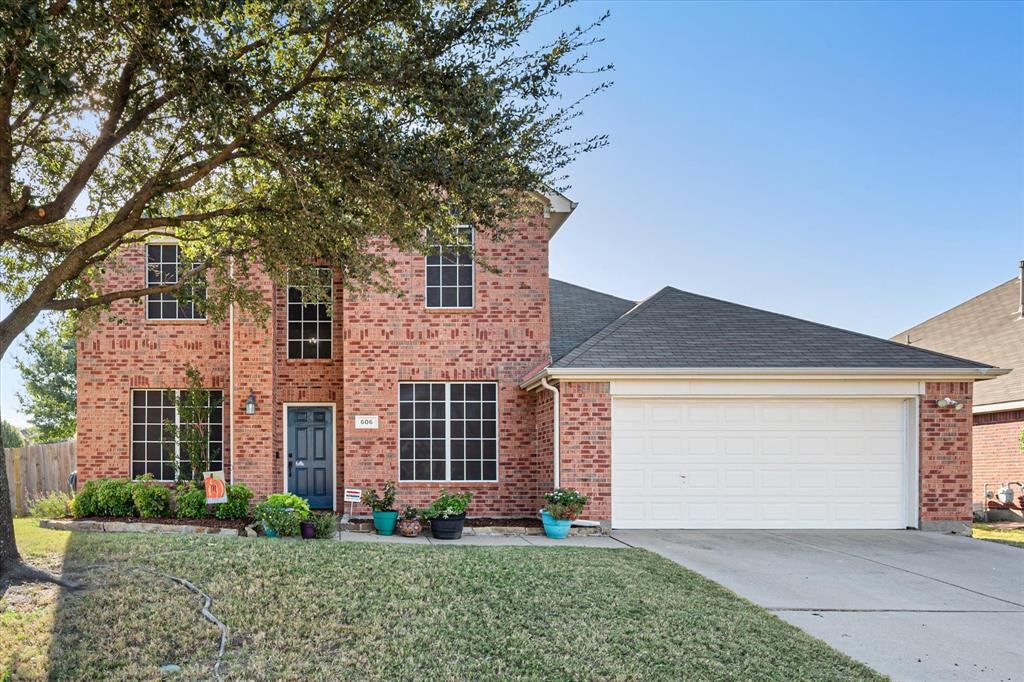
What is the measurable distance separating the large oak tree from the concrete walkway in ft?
14.7

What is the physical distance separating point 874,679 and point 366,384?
973cm

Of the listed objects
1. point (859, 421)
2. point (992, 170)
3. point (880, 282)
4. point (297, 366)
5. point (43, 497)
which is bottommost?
point (43, 497)

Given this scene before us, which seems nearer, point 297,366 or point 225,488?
point 225,488

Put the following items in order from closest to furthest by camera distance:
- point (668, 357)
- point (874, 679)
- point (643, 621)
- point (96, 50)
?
point (874, 679) → point (643, 621) → point (96, 50) → point (668, 357)

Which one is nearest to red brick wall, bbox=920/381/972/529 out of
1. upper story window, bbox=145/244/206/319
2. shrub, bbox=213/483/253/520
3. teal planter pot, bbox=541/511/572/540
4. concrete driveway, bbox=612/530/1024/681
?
concrete driveway, bbox=612/530/1024/681

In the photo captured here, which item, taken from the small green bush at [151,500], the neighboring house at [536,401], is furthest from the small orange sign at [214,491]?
the neighboring house at [536,401]

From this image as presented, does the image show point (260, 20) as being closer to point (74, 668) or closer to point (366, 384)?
point (74, 668)

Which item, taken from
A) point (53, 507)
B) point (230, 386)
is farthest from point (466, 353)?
point (53, 507)

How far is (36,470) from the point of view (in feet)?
53.6

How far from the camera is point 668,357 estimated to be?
39.9 feet

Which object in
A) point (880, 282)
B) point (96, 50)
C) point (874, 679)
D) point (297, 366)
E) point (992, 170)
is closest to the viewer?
point (874, 679)

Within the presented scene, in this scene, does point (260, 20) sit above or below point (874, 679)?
above

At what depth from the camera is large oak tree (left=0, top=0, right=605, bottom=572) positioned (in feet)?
20.3

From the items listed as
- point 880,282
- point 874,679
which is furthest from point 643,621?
point 880,282
